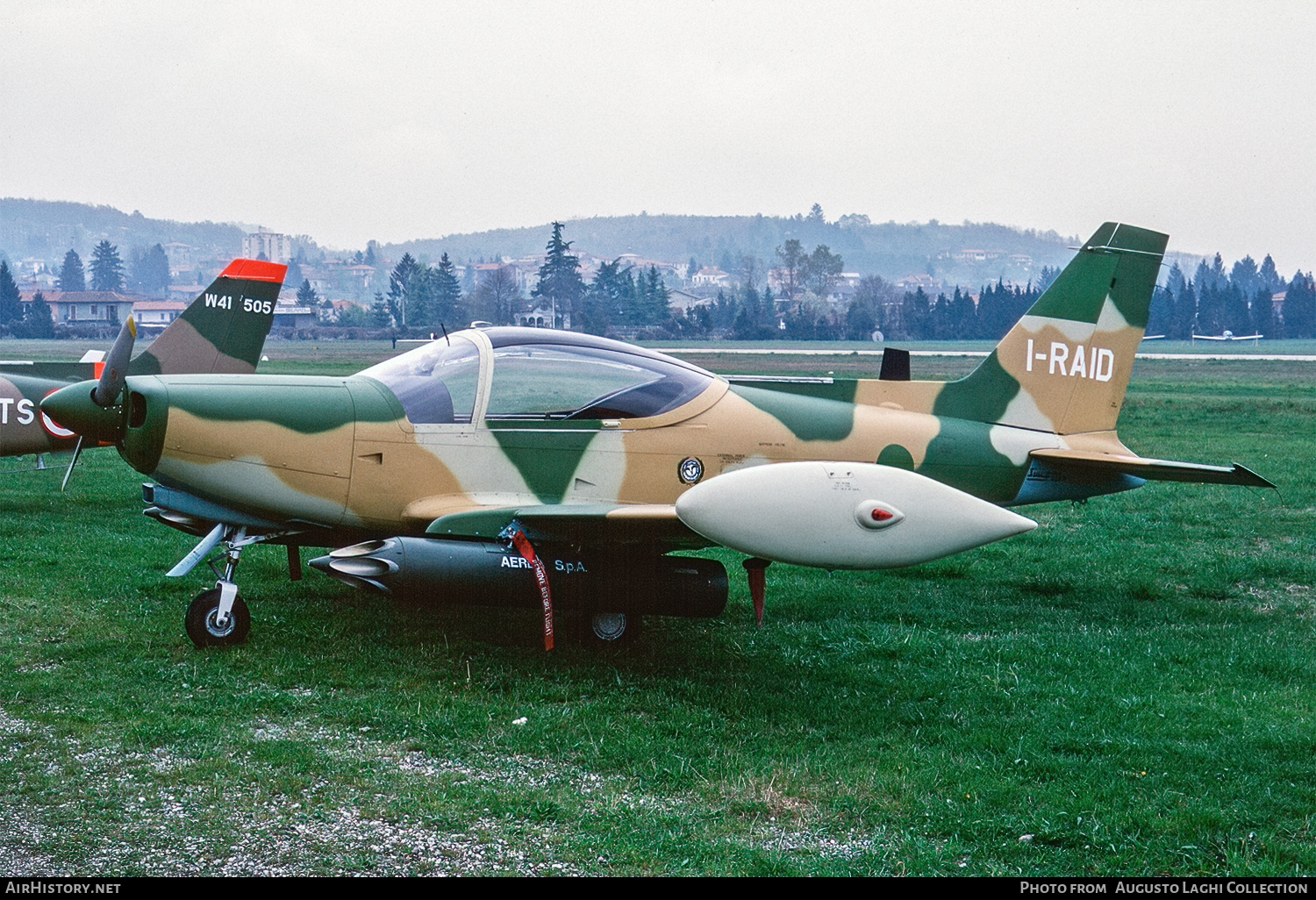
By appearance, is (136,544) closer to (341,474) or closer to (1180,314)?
(341,474)

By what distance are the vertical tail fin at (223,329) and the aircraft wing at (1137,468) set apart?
7971mm

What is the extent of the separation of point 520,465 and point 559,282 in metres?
75.9

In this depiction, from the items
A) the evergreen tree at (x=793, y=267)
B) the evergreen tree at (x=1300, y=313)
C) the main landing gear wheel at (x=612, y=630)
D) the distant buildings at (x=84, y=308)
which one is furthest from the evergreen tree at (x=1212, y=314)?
the main landing gear wheel at (x=612, y=630)

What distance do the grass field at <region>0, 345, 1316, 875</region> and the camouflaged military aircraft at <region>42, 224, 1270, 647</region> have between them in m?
0.62

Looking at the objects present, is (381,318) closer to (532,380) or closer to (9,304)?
(9,304)

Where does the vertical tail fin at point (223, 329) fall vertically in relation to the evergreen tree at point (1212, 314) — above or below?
below

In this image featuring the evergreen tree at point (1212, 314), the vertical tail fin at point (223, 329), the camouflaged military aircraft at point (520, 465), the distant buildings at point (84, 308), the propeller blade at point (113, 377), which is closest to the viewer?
the camouflaged military aircraft at point (520, 465)

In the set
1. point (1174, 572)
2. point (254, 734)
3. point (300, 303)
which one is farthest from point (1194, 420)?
point (300, 303)

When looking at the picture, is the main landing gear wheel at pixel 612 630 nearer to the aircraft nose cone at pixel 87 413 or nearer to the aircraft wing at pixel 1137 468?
the aircraft nose cone at pixel 87 413

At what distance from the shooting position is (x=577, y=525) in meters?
6.70

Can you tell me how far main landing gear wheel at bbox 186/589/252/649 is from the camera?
722 cm

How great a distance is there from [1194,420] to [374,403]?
2310 cm

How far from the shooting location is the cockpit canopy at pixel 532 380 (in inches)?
291

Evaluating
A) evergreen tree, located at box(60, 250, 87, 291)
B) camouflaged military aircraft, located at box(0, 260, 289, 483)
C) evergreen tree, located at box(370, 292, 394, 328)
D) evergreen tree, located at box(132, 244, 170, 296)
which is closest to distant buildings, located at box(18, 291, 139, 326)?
evergreen tree, located at box(370, 292, 394, 328)
